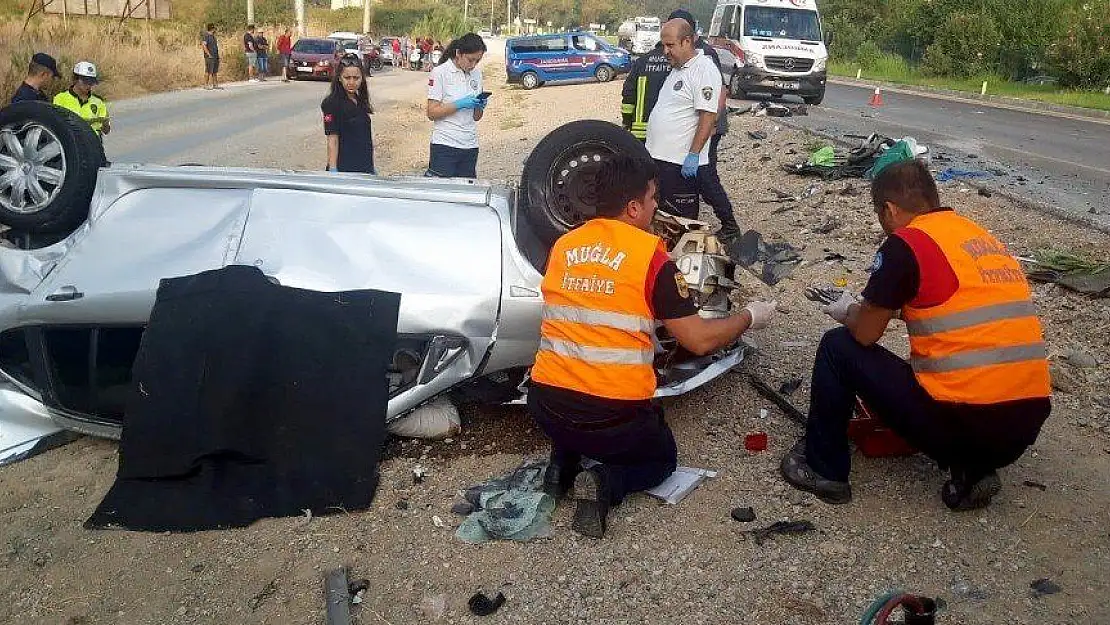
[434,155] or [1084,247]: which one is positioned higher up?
[434,155]

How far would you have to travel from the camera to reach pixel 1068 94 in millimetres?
23766

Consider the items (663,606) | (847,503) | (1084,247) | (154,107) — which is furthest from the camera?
(154,107)

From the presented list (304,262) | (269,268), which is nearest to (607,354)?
(304,262)

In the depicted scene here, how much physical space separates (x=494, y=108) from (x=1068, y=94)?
51.6ft

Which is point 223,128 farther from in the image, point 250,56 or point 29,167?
point 250,56

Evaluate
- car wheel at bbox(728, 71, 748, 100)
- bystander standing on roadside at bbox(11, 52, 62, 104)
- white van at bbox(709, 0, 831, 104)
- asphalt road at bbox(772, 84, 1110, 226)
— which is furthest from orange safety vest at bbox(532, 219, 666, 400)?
car wheel at bbox(728, 71, 748, 100)

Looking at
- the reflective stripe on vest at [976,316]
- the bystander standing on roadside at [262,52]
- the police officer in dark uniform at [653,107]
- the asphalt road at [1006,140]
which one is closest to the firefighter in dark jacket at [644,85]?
the police officer in dark uniform at [653,107]

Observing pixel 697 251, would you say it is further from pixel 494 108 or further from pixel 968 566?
pixel 494 108

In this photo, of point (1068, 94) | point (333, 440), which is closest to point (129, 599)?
point (333, 440)

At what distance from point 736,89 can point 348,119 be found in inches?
617

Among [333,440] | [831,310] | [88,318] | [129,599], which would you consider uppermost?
[831,310]

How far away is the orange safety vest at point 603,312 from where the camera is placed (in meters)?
3.10

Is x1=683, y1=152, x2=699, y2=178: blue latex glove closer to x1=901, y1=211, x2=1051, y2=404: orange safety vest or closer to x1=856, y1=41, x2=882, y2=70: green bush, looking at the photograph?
x1=901, y1=211, x2=1051, y2=404: orange safety vest

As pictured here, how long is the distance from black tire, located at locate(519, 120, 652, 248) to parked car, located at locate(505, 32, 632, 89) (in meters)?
27.0
